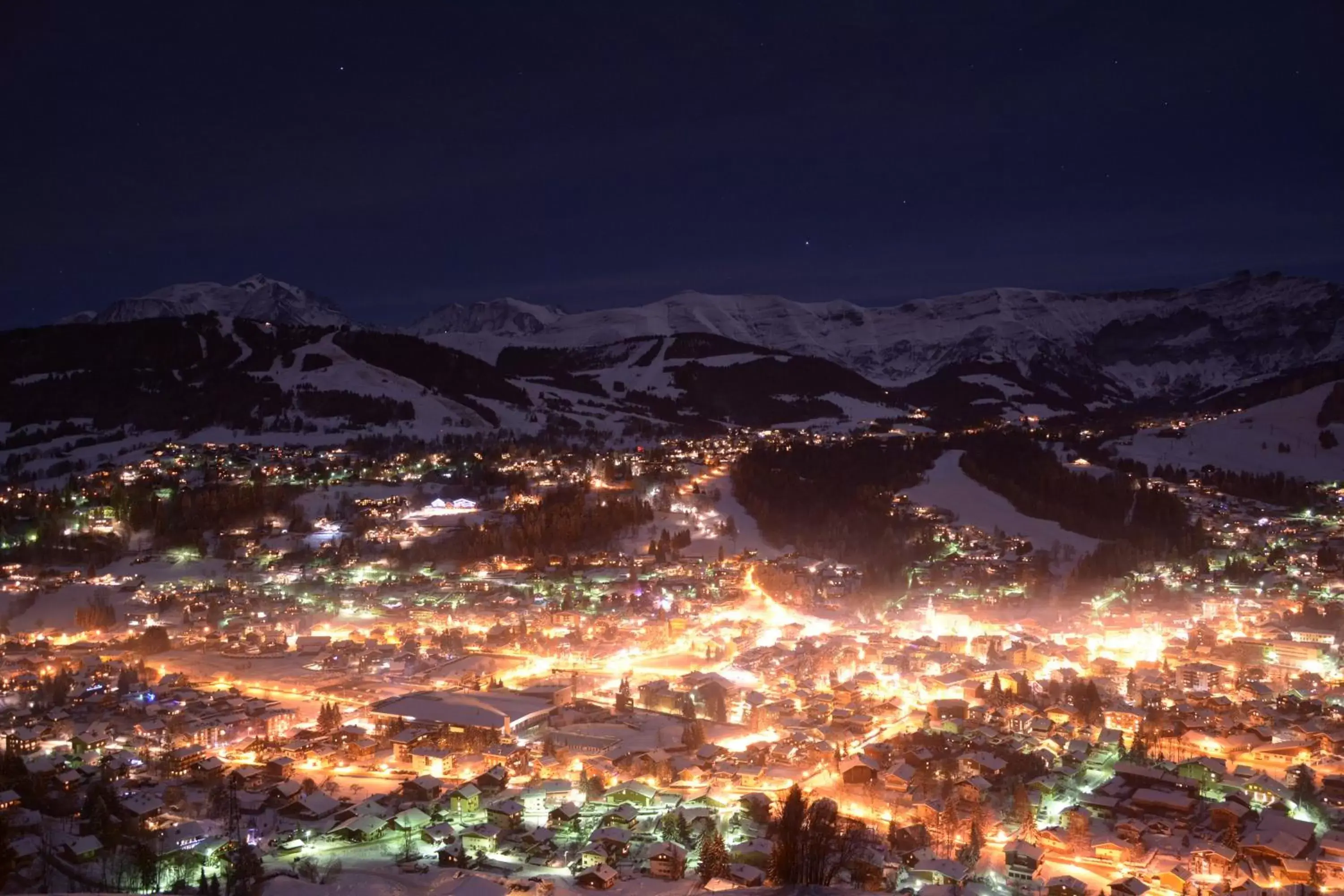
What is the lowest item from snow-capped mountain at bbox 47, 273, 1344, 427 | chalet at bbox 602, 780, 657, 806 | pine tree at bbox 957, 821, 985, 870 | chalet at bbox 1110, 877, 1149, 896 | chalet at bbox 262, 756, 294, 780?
chalet at bbox 262, 756, 294, 780

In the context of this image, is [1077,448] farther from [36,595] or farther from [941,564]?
[36,595]

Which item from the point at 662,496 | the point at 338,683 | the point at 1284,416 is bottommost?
the point at 338,683

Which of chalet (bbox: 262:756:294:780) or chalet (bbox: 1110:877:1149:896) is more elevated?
chalet (bbox: 1110:877:1149:896)

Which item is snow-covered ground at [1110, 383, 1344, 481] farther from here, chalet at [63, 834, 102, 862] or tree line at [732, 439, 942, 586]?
chalet at [63, 834, 102, 862]

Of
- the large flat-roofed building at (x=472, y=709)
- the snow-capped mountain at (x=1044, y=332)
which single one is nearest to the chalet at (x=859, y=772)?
the large flat-roofed building at (x=472, y=709)

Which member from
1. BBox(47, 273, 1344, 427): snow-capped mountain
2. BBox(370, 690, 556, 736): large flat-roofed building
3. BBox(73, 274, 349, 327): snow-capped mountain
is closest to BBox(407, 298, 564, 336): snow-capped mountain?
BBox(73, 274, 349, 327): snow-capped mountain

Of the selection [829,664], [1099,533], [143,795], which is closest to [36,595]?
[143,795]
